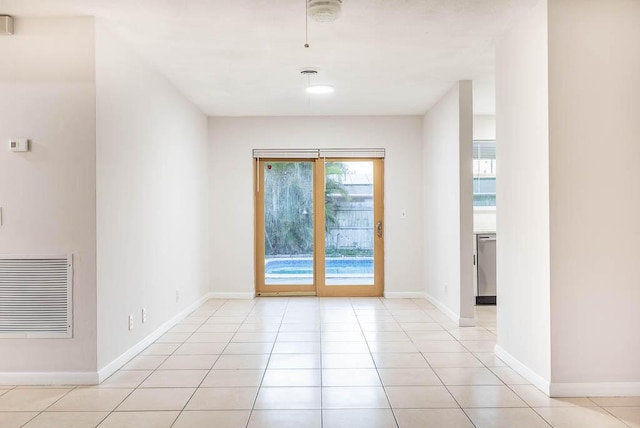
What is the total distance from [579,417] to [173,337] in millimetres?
3284

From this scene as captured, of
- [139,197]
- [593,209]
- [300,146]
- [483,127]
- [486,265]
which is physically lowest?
[486,265]

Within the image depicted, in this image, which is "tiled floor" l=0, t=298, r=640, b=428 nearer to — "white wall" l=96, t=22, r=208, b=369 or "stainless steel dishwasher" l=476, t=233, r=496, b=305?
"white wall" l=96, t=22, r=208, b=369

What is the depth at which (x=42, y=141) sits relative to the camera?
10.7ft

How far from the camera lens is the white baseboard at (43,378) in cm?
322

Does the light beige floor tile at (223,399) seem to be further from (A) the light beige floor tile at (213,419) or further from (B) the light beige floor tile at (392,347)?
(B) the light beige floor tile at (392,347)

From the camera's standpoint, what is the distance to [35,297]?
325 cm

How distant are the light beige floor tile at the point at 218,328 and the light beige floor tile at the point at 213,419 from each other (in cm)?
199

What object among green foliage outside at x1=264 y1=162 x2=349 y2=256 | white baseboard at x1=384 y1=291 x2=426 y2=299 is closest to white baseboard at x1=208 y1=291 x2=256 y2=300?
green foliage outside at x1=264 y1=162 x2=349 y2=256

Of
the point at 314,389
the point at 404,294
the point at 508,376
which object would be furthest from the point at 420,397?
the point at 404,294

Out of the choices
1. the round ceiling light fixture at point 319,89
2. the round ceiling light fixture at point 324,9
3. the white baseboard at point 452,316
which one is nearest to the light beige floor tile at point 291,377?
the white baseboard at point 452,316

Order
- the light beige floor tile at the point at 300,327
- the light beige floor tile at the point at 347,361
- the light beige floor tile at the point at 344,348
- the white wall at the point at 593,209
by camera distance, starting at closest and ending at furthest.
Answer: the white wall at the point at 593,209 < the light beige floor tile at the point at 347,361 < the light beige floor tile at the point at 344,348 < the light beige floor tile at the point at 300,327

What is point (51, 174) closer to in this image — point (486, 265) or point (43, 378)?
point (43, 378)

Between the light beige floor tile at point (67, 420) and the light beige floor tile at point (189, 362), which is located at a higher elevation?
the light beige floor tile at point (67, 420)

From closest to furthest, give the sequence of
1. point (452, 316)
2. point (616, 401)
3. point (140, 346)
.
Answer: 1. point (616, 401)
2. point (140, 346)
3. point (452, 316)
